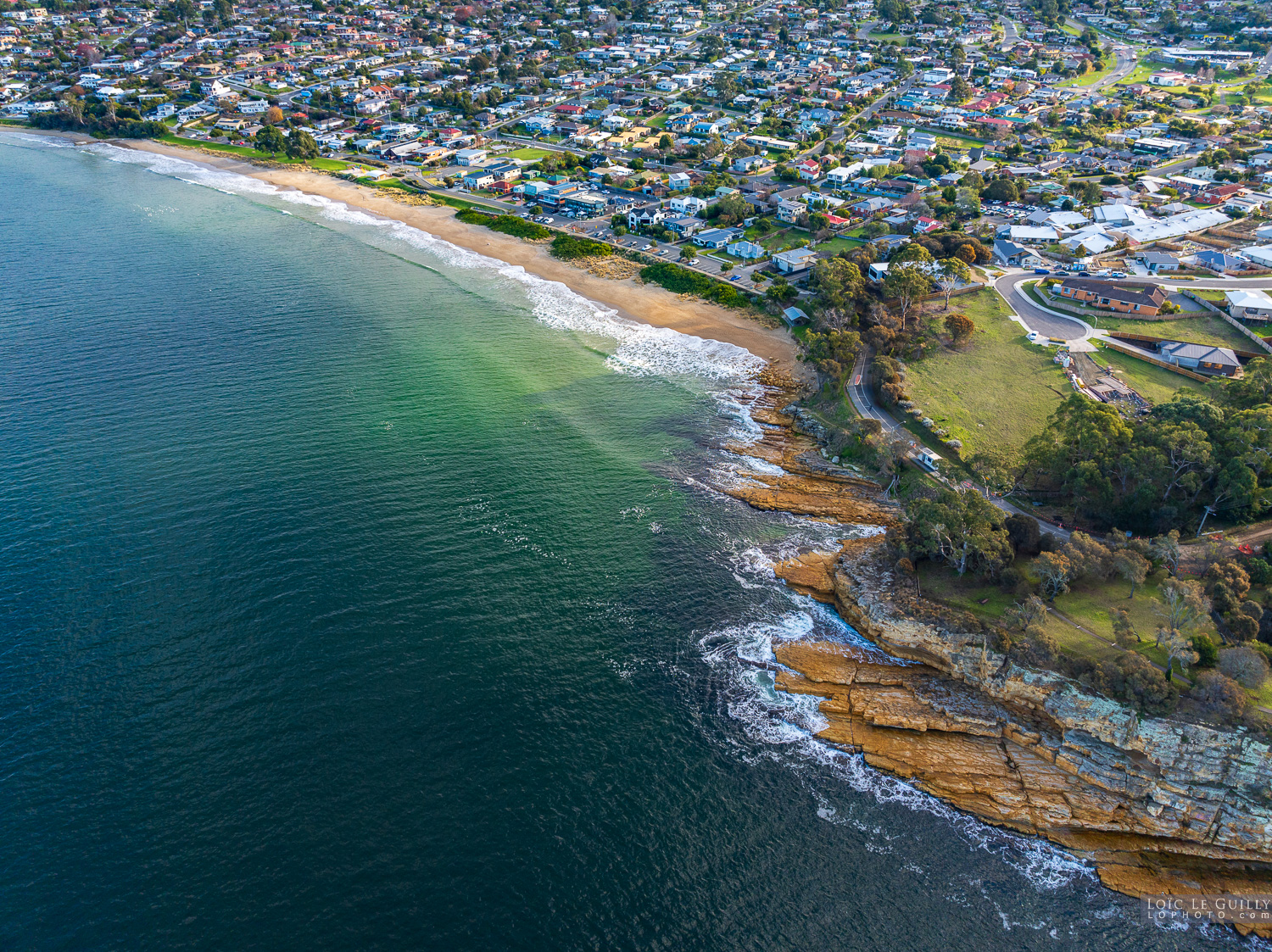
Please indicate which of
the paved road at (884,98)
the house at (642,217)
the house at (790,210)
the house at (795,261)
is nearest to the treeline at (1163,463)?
the house at (795,261)

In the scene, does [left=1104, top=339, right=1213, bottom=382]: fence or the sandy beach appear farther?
the sandy beach

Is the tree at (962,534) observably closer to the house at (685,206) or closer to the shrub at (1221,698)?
the shrub at (1221,698)

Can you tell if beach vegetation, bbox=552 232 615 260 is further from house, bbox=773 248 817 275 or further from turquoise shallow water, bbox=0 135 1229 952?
turquoise shallow water, bbox=0 135 1229 952

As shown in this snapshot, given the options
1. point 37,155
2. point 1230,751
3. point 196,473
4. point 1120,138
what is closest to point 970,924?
point 1230,751

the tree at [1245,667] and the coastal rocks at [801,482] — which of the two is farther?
the coastal rocks at [801,482]

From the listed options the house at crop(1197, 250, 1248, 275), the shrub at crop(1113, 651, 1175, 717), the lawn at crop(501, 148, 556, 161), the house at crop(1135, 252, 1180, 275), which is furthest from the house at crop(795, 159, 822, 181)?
the shrub at crop(1113, 651, 1175, 717)

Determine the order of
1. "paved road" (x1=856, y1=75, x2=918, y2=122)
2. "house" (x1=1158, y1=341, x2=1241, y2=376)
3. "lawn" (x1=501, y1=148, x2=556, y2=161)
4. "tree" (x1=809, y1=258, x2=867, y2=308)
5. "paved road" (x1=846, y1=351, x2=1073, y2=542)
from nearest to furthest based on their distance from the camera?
"paved road" (x1=846, y1=351, x2=1073, y2=542) → "house" (x1=1158, y1=341, x2=1241, y2=376) → "tree" (x1=809, y1=258, x2=867, y2=308) → "lawn" (x1=501, y1=148, x2=556, y2=161) → "paved road" (x1=856, y1=75, x2=918, y2=122)

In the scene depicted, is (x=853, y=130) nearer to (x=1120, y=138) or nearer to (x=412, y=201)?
(x=1120, y=138)
